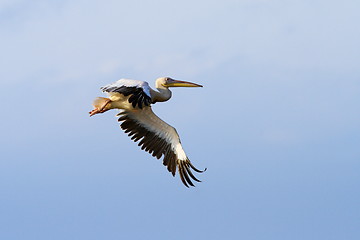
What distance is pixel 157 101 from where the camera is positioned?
18359 millimetres

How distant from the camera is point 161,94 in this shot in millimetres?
18250

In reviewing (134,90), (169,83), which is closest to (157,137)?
(169,83)

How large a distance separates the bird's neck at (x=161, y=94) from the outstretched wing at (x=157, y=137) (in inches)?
17.4

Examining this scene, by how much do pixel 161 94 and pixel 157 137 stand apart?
1114 mm

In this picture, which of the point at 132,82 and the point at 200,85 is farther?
the point at 200,85

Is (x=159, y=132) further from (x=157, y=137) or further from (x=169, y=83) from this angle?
(x=169, y=83)

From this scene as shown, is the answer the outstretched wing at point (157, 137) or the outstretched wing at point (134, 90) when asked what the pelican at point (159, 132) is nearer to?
the outstretched wing at point (157, 137)

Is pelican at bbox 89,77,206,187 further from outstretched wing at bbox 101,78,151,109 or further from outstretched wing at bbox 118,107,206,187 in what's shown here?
outstretched wing at bbox 101,78,151,109

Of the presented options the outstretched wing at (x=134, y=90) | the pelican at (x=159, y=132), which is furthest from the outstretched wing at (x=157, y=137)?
the outstretched wing at (x=134, y=90)

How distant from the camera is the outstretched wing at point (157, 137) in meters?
18.6

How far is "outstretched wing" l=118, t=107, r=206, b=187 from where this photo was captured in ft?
61.0

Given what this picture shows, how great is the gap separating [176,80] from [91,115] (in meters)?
2.19

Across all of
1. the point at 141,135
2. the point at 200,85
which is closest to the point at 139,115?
the point at 141,135

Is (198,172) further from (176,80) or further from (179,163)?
(176,80)
